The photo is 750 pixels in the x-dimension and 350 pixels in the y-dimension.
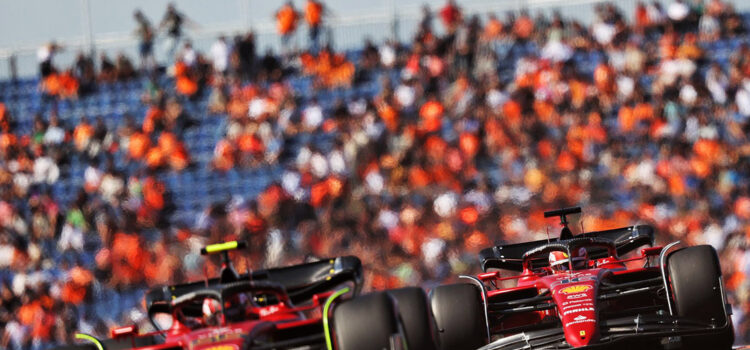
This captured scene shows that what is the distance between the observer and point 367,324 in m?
8.78

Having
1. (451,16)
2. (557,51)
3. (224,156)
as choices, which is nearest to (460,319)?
(557,51)

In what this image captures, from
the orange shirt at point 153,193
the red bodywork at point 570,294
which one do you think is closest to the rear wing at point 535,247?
the red bodywork at point 570,294

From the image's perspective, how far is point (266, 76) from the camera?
20.4 meters

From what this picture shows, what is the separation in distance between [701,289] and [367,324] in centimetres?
247

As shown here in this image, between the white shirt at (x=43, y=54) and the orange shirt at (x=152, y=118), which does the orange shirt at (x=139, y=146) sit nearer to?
the orange shirt at (x=152, y=118)

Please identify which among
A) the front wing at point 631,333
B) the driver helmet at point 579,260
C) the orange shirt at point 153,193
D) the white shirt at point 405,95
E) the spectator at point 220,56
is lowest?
the front wing at point 631,333

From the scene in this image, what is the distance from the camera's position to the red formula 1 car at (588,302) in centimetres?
941

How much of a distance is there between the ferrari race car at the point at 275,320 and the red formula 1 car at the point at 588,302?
774mm

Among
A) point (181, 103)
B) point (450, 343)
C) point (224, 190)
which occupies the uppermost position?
point (181, 103)

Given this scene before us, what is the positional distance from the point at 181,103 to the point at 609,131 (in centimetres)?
642

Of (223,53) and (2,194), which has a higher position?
(223,53)

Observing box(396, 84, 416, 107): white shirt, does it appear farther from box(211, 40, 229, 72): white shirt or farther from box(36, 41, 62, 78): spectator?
box(36, 41, 62, 78): spectator

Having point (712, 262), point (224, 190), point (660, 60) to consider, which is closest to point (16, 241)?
point (224, 190)

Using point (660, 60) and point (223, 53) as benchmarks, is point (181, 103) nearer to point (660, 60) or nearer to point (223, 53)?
point (223, 53)
